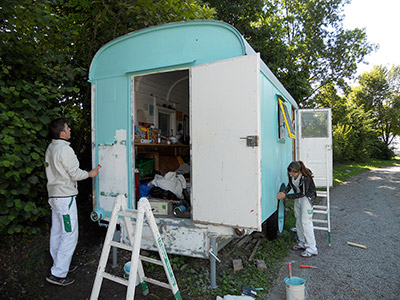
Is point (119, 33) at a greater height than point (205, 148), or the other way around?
point (119, 33)

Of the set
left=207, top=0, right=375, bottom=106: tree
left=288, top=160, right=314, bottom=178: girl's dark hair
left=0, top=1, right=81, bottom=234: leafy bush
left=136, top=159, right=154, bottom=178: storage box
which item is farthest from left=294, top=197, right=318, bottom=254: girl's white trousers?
left=207, top=0, right=375, bottom=106: tree

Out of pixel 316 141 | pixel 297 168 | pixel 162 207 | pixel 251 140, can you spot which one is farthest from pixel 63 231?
pixel 316 141

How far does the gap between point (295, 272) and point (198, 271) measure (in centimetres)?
138

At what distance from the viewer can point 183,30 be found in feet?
10.8

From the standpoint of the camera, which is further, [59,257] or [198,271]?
[198,271]

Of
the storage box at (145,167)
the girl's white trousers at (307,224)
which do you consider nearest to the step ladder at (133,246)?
the storage box at (145,167)

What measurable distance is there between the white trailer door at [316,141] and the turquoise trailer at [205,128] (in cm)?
193

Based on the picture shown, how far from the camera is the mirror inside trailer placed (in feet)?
13.3

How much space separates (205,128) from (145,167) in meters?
2.36

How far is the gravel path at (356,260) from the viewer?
3168mm

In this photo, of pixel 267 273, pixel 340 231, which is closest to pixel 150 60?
pixel 267 273

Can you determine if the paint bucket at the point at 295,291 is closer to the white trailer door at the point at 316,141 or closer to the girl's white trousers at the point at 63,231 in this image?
the girl's white trousers at the point at 63,231

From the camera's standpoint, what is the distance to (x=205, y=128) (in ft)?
10.1

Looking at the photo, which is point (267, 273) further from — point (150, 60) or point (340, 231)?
point (150, 60)
